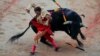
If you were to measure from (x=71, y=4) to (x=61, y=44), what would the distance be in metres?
3.48

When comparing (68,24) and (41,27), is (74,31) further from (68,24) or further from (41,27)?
(41,27)

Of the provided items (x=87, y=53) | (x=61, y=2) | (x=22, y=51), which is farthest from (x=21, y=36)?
(x=61, y=2)

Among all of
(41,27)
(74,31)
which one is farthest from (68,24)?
(41,27)

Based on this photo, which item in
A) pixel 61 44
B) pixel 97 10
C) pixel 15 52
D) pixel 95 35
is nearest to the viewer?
pixel 15 52

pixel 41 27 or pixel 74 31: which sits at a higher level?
pixel 41 27

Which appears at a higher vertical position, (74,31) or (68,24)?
(68,24)

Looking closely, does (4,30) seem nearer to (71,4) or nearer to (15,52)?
(15,52)

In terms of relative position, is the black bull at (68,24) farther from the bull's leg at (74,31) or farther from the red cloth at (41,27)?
the red cloth at (41,27)

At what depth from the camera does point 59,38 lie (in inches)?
434

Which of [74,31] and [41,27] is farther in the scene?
[74,31]

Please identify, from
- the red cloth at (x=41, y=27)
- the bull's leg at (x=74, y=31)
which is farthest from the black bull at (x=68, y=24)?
the red cloth at (x=41, y=27)

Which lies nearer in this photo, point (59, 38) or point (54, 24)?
point (54, 24)

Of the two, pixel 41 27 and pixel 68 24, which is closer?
pixel 41 27

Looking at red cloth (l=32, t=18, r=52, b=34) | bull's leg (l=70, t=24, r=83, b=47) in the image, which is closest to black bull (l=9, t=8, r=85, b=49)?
bull's leg (l=70, t=24, r=83, b=47)
